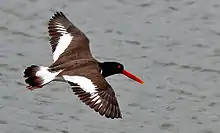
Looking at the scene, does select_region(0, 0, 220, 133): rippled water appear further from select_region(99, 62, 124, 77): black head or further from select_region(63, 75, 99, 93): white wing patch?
select_region(63, 75, 99, 93): white wing patch

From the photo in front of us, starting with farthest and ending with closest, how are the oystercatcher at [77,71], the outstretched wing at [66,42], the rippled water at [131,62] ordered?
the rippled water at [131,62] < the outstretched wing at [66,42] < the oystercatcher at [77,71]

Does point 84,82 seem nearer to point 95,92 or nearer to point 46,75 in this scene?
point 95,92

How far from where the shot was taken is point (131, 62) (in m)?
13.6

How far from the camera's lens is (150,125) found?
39.8ft

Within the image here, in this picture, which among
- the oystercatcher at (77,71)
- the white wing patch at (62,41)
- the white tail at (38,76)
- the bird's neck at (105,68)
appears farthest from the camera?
the white wing patch at (62,41)

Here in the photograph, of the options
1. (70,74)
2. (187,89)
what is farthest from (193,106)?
(70,74)

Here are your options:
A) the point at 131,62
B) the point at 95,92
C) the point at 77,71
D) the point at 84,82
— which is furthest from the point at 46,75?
the point at 131,62

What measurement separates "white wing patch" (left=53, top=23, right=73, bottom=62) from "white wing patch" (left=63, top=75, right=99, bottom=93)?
104 centimetres

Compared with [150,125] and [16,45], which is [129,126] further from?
[16,45]

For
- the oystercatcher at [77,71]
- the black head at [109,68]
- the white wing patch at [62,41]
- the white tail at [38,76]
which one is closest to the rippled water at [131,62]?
the oystercatcher at [77,71]

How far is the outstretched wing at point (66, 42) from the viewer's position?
37.9 ft

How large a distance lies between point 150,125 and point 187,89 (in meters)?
1.12

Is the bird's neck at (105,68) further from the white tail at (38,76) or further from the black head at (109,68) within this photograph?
the white tail at (38,76)

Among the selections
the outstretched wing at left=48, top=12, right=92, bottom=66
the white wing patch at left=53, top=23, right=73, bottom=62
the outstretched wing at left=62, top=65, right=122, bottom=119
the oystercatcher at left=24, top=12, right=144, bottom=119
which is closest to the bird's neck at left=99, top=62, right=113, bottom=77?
the oystercatcher at left=24, top=12, right=144, bottom=119
